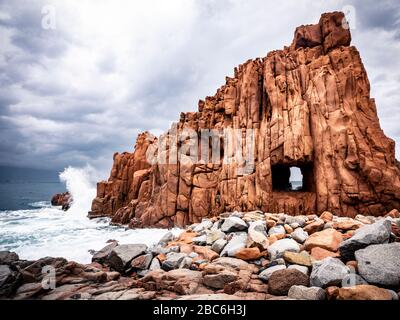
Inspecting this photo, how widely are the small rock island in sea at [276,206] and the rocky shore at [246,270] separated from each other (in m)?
0.03

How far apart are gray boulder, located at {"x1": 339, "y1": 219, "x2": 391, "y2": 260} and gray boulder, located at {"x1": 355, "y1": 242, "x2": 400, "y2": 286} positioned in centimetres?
26

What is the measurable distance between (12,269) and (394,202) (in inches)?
856

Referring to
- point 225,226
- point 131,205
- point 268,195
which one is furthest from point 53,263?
point 131,205

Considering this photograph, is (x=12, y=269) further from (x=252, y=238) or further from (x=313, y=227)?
(x=313, y=227)

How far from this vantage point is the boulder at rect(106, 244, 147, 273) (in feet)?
25.2

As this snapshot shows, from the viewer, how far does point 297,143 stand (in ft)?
59.9

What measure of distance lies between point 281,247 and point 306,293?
2259mm

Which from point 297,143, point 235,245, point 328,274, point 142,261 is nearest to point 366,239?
point 328,274

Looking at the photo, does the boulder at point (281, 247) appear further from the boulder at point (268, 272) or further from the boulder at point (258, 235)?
the boulder at point (268, 272)

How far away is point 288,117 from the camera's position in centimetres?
1952

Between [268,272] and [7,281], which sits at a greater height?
[268,272]

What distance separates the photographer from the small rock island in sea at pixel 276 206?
5.13m

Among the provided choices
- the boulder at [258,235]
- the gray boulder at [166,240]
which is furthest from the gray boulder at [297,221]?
the gray boulder at [166,240]

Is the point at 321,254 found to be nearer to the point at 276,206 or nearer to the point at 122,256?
the point at 122,256
